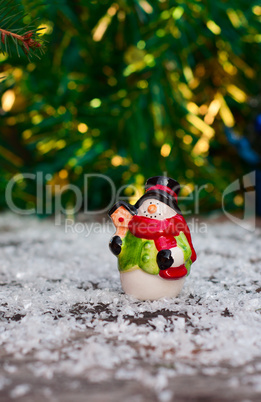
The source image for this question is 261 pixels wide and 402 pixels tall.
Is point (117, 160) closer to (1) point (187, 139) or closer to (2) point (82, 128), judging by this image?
(2) point (82, 128)

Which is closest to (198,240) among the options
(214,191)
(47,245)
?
(214,191)

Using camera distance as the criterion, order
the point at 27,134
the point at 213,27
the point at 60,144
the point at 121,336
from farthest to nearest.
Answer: the point at 27,134 < the point at 60,144 < the point at 213,27 < the point at 121,336

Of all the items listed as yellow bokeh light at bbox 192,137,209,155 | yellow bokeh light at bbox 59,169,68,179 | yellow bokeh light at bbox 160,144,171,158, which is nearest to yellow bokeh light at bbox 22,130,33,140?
yellow bokeh light at bbox 59,169,68,179

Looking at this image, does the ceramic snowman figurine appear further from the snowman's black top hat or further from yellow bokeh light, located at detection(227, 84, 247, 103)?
yellow bokeh light, located at detection(227, 84, 247, 103)

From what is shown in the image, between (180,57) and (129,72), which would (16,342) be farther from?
(180,57)
